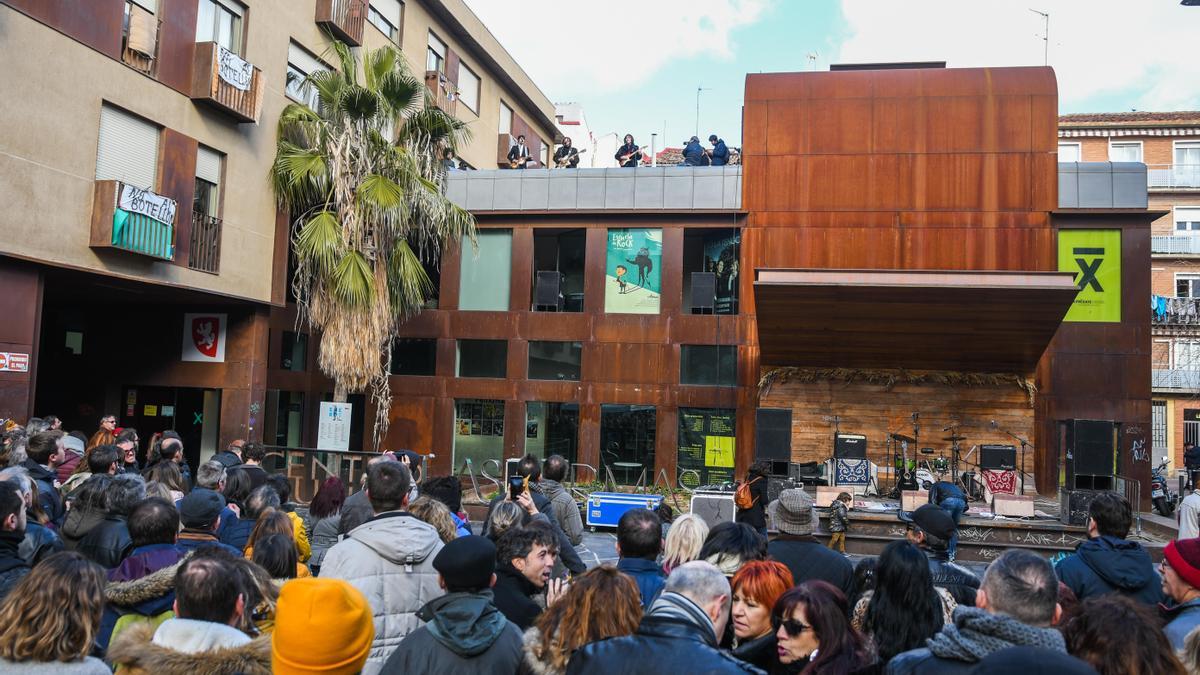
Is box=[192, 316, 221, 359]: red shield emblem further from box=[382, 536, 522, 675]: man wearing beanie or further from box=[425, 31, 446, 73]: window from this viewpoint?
box=[382, 536, 522, 675]: man wearing beanie

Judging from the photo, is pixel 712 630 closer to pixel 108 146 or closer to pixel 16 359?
pixel 16 359

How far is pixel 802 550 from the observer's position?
491 cm

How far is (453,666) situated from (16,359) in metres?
12.9

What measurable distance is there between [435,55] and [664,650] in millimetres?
25035

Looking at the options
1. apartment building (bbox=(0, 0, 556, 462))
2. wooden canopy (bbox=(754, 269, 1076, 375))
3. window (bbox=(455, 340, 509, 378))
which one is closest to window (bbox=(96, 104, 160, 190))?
apartment building (bbox=(0, 0, 556, 462))

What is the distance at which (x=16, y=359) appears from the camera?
43.3 ft

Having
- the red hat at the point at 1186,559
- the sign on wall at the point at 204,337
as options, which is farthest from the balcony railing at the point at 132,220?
the red hat at the point at 1186,559

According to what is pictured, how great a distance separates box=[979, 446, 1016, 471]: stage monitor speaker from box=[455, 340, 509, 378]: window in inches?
416

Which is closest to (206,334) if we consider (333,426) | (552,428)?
(333,426)

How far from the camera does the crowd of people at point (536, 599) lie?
293 centimetres

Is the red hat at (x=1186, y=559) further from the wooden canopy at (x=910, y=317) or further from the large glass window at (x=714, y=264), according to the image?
the large glass window at (x=714, y=264)

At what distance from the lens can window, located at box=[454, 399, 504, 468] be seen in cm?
2117

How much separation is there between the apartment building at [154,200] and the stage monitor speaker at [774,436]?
10302mm

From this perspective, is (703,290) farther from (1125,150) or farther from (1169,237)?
(1125,150)
